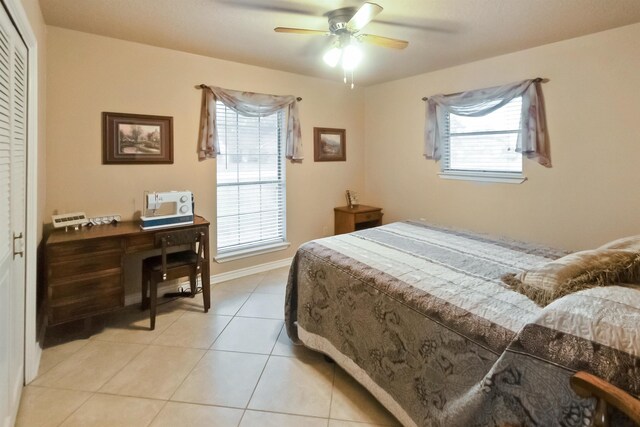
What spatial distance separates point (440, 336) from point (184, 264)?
2.20 metres

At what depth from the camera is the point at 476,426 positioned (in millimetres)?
1274

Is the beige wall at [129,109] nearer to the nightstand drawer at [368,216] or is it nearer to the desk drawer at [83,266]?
the desk drawer at [83,266]

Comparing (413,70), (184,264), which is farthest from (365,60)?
(184,264)

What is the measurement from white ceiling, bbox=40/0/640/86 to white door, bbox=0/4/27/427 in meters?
0.90

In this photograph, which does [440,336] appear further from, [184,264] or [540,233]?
[540,233]

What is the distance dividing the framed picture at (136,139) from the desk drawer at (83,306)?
3.95 ft

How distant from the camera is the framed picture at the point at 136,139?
3012 mm

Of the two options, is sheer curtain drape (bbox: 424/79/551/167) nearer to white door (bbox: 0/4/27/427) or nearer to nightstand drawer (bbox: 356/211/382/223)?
nightstand drawer (bbox: 356/211/382/223)

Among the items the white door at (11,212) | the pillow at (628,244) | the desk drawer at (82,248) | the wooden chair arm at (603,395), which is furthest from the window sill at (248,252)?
the wooden chair arm at (603,395)

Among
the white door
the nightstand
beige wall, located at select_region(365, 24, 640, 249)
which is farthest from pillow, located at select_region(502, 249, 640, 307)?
the nightstand

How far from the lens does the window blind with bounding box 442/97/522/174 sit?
11.5 feet

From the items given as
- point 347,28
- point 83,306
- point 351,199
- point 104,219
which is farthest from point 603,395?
point 351,199

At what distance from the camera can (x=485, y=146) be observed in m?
3.75

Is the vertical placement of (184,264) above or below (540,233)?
below
